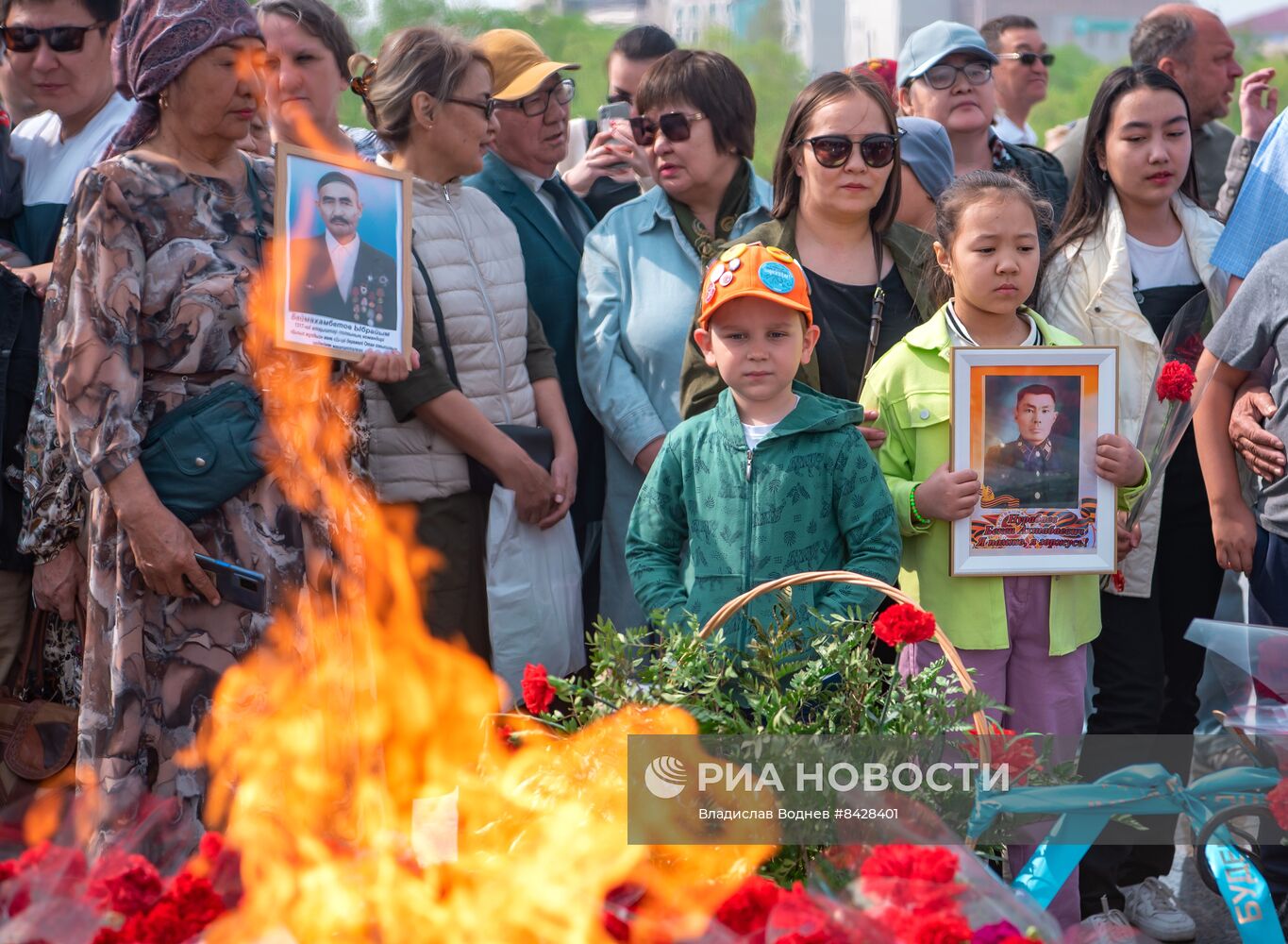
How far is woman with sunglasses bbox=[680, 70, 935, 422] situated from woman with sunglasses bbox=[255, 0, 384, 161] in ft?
4.71

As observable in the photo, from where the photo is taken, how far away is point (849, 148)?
4148 mm

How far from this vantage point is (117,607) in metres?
3.35

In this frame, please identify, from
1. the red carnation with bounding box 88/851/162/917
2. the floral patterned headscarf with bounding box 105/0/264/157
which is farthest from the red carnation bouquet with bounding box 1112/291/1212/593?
the red carnation with bounding box 88/851/162/917

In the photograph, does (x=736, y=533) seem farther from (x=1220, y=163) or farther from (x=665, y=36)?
(x=1220, y=163)

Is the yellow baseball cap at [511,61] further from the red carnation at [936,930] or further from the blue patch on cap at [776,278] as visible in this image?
the red carnation at [936,930]

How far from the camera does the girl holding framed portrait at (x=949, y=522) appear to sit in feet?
12.5

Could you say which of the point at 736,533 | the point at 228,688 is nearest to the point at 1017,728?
the point at 736,533

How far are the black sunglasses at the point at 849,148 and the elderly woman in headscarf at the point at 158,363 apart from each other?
1560 mm

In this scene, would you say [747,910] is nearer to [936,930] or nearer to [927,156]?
[936,930]

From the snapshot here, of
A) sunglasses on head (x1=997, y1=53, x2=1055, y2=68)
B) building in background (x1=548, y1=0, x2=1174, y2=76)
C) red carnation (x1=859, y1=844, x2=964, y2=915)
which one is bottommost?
red carnation (x1=859, y1=844, x2=964, y2=915)

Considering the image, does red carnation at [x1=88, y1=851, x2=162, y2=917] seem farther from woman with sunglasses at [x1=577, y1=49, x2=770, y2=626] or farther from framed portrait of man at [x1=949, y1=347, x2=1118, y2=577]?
woman with sunglasses at [x1=577, y1=49, x2=770, y2=626]

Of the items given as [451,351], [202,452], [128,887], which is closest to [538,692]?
[128,887]

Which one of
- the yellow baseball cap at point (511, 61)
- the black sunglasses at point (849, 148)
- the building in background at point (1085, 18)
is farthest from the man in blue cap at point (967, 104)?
the building in background at point (1085, 18)

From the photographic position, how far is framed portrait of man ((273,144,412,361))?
11.5ft
